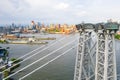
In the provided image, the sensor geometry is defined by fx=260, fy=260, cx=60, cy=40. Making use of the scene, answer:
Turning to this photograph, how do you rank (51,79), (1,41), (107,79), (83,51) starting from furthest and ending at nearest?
(1,41)
(51,79)
(83,51)
(107,79)

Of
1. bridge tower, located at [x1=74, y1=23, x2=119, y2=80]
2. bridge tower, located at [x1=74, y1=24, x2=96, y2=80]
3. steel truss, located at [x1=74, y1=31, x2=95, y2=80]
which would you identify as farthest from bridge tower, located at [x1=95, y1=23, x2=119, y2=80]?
steel truss, located at [x1=74, y1=31, x2=95, y2=80]

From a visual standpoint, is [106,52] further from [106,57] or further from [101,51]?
[101,51]

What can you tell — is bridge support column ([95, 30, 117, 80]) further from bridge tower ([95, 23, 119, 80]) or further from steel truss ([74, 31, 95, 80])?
steel truss ([74, 31, 95, 80])

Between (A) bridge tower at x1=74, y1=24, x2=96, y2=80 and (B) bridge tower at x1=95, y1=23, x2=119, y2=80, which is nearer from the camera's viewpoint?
(B) bridge tower at x1=95, y1=23, x2=119, y2=80

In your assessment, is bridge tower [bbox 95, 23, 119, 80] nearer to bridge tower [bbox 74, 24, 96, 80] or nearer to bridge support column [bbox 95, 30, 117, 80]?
bridge support column [bbox 95, 30, 117, 80]

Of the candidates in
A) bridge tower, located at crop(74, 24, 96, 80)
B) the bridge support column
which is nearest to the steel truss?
bridge tower, located at crop(74, 24, 96, 80)

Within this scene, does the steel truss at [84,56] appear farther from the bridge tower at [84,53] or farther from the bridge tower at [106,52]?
the bridge tower at [106,52]

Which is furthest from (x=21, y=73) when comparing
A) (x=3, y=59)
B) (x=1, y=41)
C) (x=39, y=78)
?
(x=1, y=41)

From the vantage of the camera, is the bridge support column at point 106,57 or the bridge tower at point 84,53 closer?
the bridge support column at point 106,57

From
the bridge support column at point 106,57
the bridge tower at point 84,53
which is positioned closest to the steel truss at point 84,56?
the bridge tower at point 84,53

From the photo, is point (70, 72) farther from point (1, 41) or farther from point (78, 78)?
point (1, 41)

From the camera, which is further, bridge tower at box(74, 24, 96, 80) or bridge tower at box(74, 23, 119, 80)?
bridge tower at box(74, 24, 96, 80)
